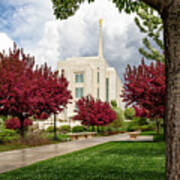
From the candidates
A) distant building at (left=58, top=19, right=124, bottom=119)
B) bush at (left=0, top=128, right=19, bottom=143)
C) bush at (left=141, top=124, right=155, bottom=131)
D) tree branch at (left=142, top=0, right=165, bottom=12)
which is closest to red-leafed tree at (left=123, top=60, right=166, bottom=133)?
bush at (left=0, top=128, right=19, bottom=143)

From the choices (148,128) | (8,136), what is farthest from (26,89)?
(148,128)

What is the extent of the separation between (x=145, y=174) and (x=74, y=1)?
482cm

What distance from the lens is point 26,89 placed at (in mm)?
16266

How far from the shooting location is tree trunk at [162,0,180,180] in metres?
3.19

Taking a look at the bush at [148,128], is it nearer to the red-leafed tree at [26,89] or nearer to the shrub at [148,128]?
the shrub at [148,128]

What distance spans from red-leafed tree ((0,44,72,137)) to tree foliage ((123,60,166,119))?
566 cm

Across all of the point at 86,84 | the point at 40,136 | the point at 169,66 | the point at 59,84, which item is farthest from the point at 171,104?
the point at 86,84

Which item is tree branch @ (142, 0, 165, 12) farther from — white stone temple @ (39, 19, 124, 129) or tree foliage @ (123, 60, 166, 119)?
white stone temple @ (39, 19, 124, 129)

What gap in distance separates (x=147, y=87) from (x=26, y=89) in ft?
26.9

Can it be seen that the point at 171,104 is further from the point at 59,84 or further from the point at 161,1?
the point at 59,84

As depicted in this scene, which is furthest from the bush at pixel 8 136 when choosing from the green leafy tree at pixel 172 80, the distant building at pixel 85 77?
the distant building at pixel 85 77

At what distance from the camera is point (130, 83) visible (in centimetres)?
1775

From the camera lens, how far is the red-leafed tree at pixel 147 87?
17062 mm

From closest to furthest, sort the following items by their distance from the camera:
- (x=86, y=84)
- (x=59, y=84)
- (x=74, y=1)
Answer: (x=74, y=1) → (x=59, y=84) → (x=86, y=84)
